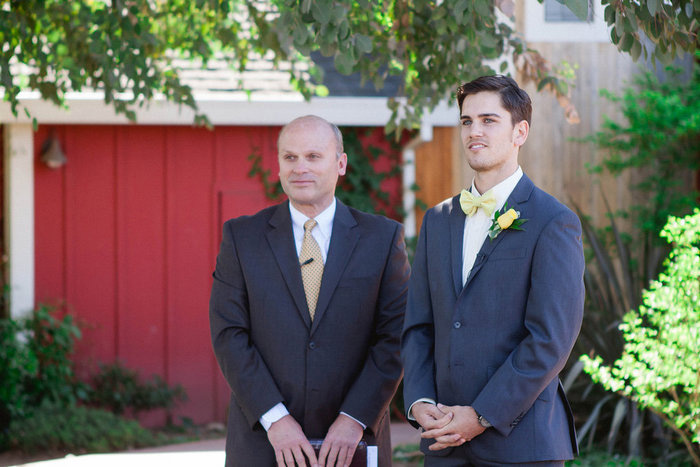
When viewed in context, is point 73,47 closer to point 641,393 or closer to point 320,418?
point 320,418

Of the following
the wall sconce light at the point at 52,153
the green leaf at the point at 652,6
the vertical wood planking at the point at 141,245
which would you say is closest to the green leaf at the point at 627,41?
the green leaf at the point at 652,6

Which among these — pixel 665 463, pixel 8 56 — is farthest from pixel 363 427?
pixel 665 463

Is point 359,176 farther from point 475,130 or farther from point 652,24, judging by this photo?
point 475,130

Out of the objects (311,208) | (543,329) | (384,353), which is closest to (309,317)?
(384,353)

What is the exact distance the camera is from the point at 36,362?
677 centimetres

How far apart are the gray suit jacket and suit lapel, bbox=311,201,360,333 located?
42cm

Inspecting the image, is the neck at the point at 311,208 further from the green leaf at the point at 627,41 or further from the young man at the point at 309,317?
the green leaf at the point at 627,41

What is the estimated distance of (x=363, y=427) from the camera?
285cm

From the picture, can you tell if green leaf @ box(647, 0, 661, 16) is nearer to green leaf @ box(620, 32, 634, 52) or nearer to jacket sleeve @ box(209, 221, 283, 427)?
green leaf @ box(620, 32, 634, 52)

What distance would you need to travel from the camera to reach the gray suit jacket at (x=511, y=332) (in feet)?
7.54

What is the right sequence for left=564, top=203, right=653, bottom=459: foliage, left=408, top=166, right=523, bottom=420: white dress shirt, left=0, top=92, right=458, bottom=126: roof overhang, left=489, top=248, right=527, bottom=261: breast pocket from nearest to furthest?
left=489, top=248, right=527, bottom=261: breast pocket
left=408, top=166, right=523, bottom=420: white dress shirt
left=564, top=203, right=653, bottom=459: foliage
left=0, top=92, right=458, bottom=126: roof overhang

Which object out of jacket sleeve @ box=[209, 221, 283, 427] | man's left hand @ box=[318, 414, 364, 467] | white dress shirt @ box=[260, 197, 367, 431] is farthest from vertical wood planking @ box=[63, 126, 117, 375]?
man's left hand @ box=[318, 414, 364, 467]

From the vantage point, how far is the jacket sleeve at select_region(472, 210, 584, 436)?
Answer: 2273 mm

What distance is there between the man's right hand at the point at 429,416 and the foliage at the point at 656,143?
5.07 m
